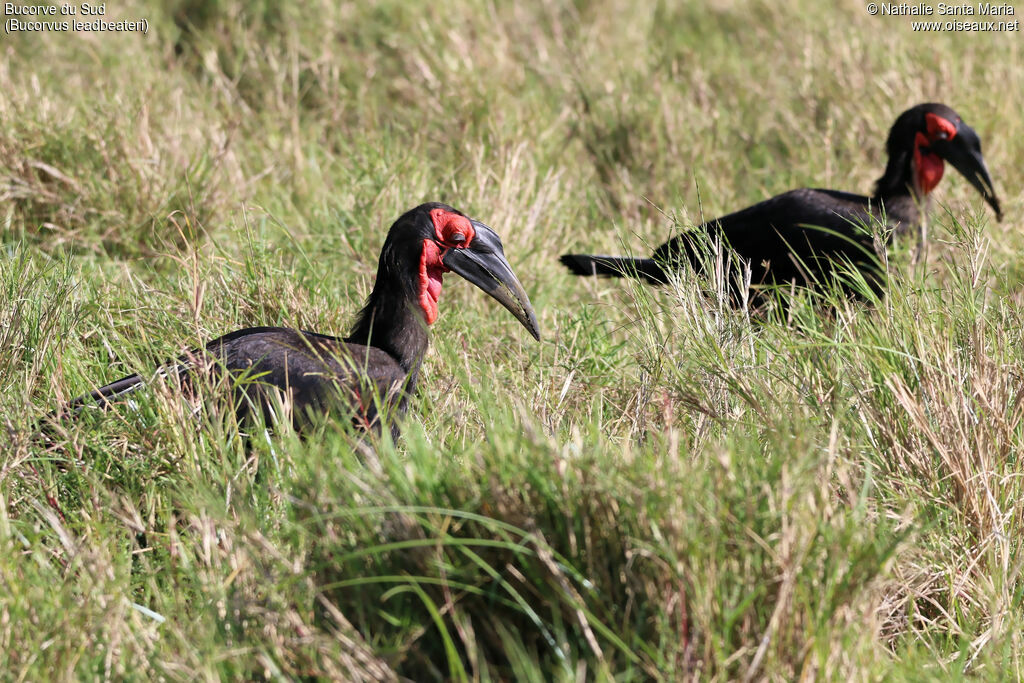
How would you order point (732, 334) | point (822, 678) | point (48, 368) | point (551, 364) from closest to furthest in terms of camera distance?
point (822, 678) → point (732, 334) → point (48, 368) → point (551, 364)

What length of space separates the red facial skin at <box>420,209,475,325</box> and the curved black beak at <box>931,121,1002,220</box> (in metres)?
2.43

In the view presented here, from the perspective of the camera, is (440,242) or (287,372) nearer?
(287,372)

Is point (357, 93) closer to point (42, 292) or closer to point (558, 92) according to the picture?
point (558, 92)

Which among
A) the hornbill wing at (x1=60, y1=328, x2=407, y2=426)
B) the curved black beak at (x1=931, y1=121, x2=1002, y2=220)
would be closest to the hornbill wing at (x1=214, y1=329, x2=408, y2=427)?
the hornbill wing at (x1=60, y1=328, x2=407, y2=426)

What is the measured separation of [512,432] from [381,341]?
4.18 feet

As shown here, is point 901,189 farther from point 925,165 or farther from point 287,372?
point 287,372

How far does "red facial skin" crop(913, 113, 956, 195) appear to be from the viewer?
4941mm

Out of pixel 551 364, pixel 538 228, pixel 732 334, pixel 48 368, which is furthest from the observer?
pixel 538 228

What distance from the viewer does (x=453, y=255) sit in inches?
144

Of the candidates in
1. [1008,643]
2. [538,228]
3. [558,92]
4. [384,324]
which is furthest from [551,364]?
[558,92]

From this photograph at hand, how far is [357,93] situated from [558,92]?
3.72 ft

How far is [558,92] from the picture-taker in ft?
20.9

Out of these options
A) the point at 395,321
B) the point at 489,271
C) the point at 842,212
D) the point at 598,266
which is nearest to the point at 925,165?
the point at 842,212

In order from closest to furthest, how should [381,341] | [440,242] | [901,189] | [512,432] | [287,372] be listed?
[512,432] < [287,372] < [381,341] < [440,242] < [901,189]
